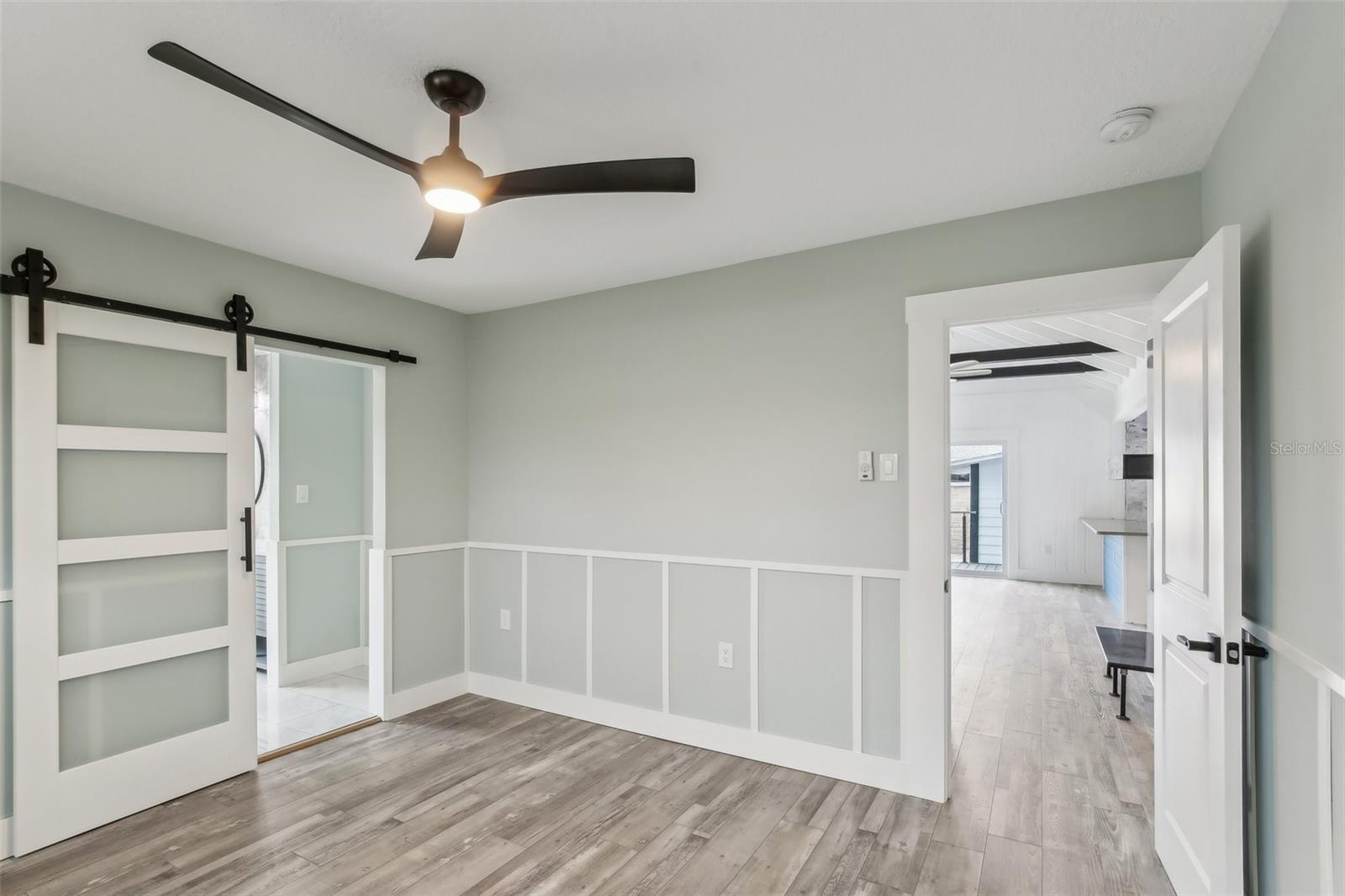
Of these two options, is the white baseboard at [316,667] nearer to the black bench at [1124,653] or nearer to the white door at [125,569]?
the white door at [125,569]

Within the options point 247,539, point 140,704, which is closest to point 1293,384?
point 247,539

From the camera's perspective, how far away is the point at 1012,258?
2754 millimetres

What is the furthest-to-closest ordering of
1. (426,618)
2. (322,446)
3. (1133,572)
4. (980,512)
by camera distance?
(980,512), (1133,572), (322,446), (426,618)

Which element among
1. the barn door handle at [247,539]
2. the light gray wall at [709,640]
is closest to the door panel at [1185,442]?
the light gray wall at [709,640]

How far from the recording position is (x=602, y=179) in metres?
1.76

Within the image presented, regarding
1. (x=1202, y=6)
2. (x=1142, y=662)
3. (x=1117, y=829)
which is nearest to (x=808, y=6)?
(x=1202, y=6)

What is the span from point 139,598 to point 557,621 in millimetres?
2016

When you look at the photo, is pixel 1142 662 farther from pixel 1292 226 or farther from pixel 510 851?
pixel 510 851

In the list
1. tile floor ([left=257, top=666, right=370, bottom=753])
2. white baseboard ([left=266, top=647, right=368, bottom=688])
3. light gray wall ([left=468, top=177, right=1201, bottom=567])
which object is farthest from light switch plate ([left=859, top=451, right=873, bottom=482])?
white baseboard ([left=266, top=647, right=368, bottom=688])

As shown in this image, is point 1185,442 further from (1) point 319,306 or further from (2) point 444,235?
(1) point 319,306

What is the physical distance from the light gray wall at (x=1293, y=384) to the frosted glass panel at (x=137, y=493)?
12.6ft

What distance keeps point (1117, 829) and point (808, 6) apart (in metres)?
3.10

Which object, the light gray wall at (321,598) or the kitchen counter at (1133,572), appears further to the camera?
the kitchen counter at (1133,572)

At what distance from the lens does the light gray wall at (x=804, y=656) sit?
10.2 feet
